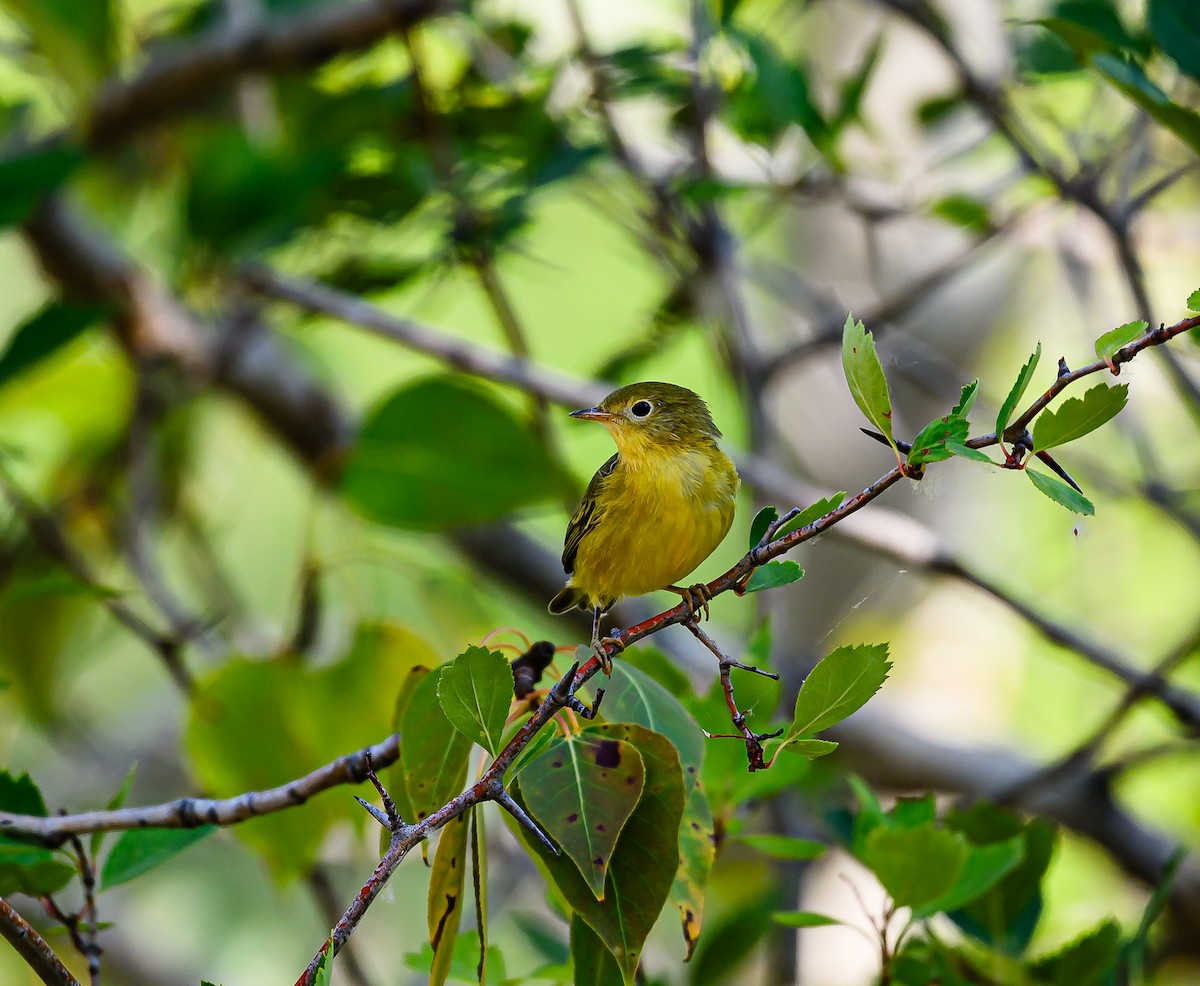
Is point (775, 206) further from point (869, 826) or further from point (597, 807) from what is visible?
point (597, 807)

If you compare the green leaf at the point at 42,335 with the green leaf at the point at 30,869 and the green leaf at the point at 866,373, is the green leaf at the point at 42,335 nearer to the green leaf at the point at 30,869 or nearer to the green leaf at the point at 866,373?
the green leaf at the point at 30,869

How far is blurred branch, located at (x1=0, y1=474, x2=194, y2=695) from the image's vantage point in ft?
6.14

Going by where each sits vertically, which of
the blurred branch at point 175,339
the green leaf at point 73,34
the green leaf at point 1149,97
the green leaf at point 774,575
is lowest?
the green leaf at point 774,575

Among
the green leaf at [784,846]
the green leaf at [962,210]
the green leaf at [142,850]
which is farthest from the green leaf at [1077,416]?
the green leaf at [962,210]

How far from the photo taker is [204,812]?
1.16 meters

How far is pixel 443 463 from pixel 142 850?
0.92m

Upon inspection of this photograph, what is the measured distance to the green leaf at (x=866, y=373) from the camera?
797mm

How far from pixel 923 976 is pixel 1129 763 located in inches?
50.4

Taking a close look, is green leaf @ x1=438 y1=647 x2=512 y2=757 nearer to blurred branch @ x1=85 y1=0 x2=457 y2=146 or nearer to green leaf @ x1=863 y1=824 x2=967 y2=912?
green leaf @ x1=863 y1=824 x2=967 y2=912

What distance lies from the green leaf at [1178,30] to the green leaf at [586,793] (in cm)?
100

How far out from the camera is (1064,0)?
6.03 ft

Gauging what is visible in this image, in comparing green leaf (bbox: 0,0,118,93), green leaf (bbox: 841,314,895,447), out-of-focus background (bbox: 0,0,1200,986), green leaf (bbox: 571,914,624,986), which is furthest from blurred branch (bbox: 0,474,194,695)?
green leaf (bbox: 841,314,895,447)

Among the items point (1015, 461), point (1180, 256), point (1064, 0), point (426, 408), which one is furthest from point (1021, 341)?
point (1015, 461)

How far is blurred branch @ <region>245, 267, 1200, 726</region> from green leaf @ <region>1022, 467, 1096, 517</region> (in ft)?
3.51
